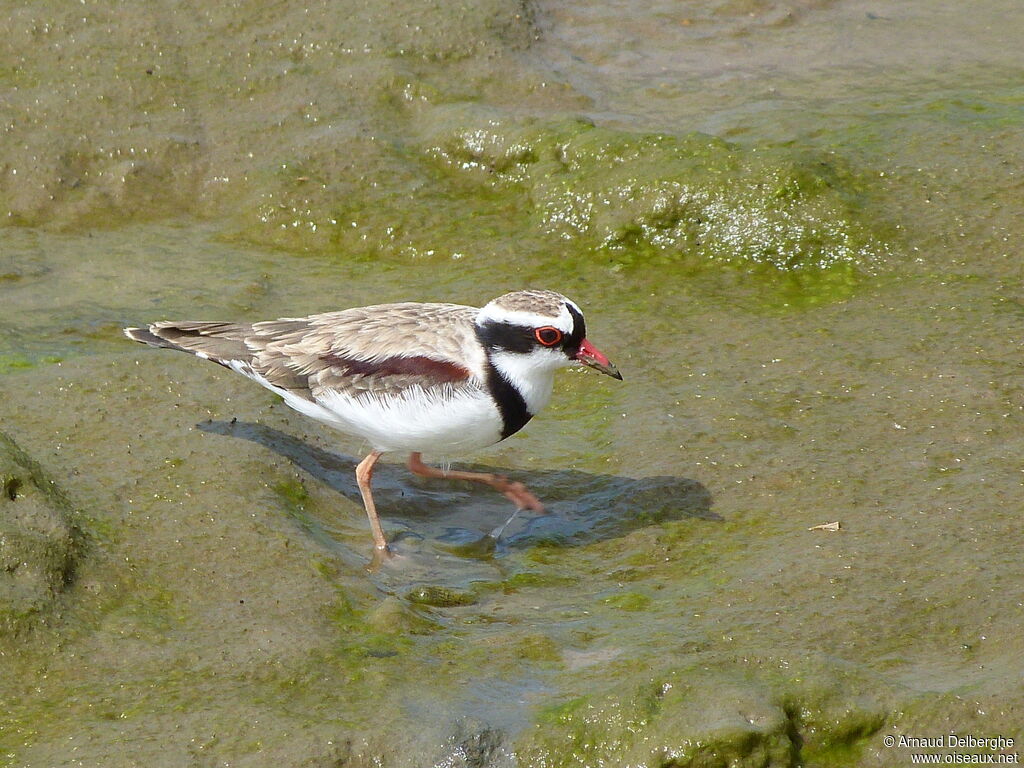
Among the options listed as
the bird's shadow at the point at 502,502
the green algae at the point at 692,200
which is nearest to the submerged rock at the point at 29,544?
the bird's shadow at the point at 502,502

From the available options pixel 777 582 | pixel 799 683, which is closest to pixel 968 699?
pixel 799 683

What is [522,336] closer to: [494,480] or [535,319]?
[535,319]

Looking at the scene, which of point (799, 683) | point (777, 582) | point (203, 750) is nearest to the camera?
point (203, 750)

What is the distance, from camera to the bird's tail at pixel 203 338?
7145 mm

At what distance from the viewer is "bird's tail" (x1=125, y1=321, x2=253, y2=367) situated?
7.14 m

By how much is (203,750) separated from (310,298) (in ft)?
15.7

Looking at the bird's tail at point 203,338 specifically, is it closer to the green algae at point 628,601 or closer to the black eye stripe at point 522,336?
the black eye stripe at point 522,336

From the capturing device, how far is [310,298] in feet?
29.3

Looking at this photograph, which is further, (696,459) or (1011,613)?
(696,459)

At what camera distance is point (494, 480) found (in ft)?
23.4

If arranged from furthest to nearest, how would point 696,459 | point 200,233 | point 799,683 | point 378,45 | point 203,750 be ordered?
point 378,45, point 200,233, point 696,459, point 799,683, point 203,750

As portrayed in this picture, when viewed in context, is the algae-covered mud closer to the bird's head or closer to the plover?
the plover

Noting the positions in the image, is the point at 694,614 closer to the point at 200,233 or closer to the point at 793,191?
the point at 793,191

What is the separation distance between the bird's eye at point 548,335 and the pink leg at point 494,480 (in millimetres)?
964
